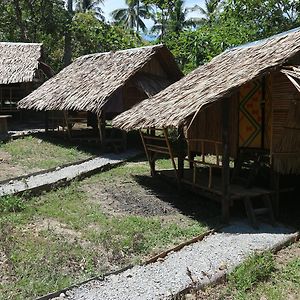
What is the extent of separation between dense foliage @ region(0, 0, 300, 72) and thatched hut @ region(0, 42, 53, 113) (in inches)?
253

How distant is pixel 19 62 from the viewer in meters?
21.6

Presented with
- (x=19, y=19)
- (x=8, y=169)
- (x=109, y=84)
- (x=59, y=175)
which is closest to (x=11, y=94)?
(x=19, y=19)

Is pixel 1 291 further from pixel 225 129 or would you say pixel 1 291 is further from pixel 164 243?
pixel 225 129

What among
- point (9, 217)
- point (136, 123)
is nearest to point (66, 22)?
point (136, 123)

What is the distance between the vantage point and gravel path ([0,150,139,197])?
32.3 feet

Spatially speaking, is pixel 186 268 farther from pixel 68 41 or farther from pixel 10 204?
pixel 68 41

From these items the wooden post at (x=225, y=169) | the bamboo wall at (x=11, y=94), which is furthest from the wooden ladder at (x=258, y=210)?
the bamboo wall at (x=11, y=94)

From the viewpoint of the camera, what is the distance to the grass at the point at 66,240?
5.73m

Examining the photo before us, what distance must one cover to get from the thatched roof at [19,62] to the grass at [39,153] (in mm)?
4719

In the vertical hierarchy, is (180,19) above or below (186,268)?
above

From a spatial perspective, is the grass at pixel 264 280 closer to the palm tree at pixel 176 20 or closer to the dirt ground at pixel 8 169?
the dirt ground at pixel 8 169

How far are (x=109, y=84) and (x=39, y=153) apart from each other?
343cm

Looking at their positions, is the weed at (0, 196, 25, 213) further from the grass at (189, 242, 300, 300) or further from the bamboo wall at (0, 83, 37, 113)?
the bamboo wall at (0, 83, 37, 113)

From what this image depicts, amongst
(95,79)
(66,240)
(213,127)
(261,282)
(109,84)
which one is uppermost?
(95,79)
